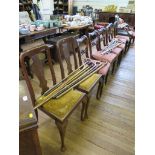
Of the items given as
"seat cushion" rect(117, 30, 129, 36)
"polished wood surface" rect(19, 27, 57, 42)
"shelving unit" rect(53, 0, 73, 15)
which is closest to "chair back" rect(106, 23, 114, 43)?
"seat cushion" rect(117, 30, 129, 36)

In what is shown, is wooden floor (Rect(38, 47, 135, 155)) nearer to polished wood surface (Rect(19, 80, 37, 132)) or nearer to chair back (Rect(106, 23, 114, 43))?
polished wood surface (Rect(19, 80, 37, 132))

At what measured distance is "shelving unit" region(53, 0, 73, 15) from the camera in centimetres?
700

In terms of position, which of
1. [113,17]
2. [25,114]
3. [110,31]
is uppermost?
[113,17]

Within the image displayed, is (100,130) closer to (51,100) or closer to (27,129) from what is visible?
(51,100)

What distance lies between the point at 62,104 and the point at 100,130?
2.14 ft

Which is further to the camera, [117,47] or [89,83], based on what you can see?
[117,47]

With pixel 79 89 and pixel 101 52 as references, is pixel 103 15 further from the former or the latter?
pixel 79 89

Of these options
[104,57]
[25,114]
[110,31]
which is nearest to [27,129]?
[25,114]

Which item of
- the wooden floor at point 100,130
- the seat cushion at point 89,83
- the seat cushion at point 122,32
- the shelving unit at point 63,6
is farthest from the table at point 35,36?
the shelving unit at point 63,6

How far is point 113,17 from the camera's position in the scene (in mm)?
6176
